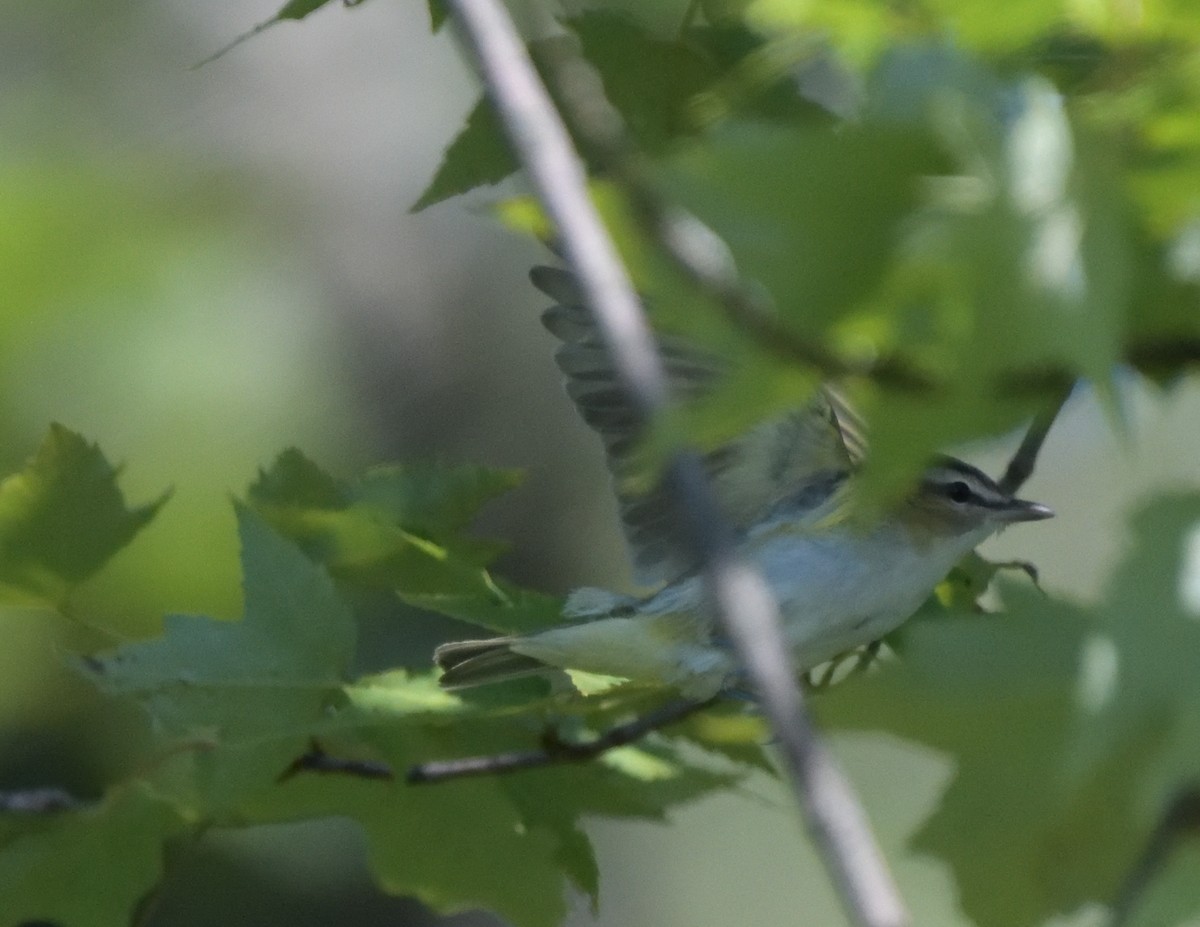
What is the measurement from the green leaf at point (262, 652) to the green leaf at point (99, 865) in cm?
11

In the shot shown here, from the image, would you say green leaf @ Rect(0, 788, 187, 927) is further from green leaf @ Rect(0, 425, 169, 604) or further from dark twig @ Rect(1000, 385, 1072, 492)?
dark twig @ Rect(1000, 385, 1072, 492)

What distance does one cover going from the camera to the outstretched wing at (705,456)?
1.30m

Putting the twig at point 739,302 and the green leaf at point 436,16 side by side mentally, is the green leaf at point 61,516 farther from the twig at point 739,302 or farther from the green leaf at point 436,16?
the twig at point 739,302

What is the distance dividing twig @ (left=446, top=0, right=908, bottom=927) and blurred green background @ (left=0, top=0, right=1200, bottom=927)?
6.37ft

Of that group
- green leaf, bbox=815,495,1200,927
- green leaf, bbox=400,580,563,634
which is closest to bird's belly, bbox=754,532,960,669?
green leaf, bbox=400,580,563,634

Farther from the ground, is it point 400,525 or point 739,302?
point 739,302

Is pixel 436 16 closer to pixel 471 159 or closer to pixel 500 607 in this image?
pixel 471 159

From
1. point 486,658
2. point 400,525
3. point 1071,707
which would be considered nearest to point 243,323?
point 486,658

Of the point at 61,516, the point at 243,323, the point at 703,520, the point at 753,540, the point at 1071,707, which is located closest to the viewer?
the point at 703,520

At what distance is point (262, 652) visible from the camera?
3.04 ft

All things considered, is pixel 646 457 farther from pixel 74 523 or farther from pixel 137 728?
pixel 137 728

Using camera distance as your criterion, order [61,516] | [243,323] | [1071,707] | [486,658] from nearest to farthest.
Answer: [1071,707] < [61,516] < [486,658] < [243,323]

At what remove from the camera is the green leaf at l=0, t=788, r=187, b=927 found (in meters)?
1.00

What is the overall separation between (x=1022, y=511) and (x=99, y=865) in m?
1.05
